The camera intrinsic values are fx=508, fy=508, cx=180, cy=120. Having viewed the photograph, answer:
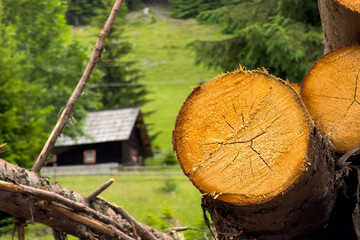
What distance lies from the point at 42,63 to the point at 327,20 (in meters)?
18.6

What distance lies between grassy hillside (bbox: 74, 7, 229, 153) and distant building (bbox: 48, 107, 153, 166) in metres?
19.4

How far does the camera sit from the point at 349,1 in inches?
105

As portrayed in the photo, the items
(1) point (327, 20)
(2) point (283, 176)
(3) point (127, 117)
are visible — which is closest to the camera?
(2) point (283, 176)

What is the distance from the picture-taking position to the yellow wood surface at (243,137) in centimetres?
226

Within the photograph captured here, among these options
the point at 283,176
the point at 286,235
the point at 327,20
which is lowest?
the point at 286,235

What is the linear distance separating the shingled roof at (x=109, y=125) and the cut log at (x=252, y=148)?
982 inches

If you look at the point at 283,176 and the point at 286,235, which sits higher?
the point at 283,176

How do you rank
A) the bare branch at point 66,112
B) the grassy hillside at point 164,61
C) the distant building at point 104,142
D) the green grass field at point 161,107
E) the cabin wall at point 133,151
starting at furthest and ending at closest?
1. the grassy hillside at point 164,61
2. the cabin wall at point 133,151
3. the distant building at point 104,142
4. the green grass field at point 161,107
5. the bare branch at point 66,112

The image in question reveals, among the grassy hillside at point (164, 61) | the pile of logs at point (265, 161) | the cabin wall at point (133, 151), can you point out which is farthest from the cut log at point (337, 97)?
the grassy hillside at point (164, 61)

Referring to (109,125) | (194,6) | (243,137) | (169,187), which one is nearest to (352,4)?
(243,137)

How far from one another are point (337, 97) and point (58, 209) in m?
1.61

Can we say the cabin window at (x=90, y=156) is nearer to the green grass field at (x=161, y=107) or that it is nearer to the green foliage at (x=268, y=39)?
the green grass field at (x=161, y=107)

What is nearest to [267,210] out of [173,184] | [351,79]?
[351,79]

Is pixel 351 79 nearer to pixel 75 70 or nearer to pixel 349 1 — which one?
pixel 349 1
